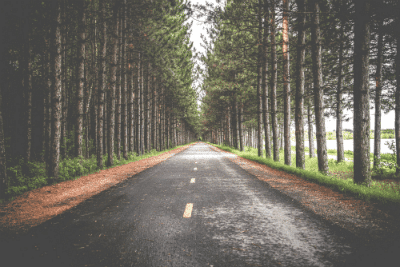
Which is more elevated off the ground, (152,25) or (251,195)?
(152,25)

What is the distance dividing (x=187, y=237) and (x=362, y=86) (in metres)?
7.53

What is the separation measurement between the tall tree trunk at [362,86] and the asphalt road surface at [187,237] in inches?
145

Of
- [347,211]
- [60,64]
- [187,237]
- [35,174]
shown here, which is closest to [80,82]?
[60,64]

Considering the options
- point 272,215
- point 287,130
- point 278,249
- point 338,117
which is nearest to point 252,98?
point 338,117

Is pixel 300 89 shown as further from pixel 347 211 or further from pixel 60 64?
pixel 60 64

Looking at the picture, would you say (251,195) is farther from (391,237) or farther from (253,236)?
(391,237)

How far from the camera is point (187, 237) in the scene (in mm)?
3994

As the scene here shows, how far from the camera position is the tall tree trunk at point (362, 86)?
304 inches

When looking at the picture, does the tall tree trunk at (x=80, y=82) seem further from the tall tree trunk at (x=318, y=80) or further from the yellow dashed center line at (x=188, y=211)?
the tall tree trunk at (x=318, y=80)

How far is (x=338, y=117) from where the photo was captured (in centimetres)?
1888

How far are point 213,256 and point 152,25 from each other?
2086 cm

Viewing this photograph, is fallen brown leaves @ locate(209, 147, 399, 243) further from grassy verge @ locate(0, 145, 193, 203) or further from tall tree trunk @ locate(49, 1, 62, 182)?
tall tree trunk @ locate(49, 1, 62, 182)

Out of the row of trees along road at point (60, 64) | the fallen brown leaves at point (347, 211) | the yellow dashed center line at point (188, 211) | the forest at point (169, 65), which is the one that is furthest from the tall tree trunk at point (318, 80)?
the yellow dashed center line at point (188, 211)

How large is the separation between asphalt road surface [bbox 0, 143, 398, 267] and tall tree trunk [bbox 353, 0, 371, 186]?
3694mm
